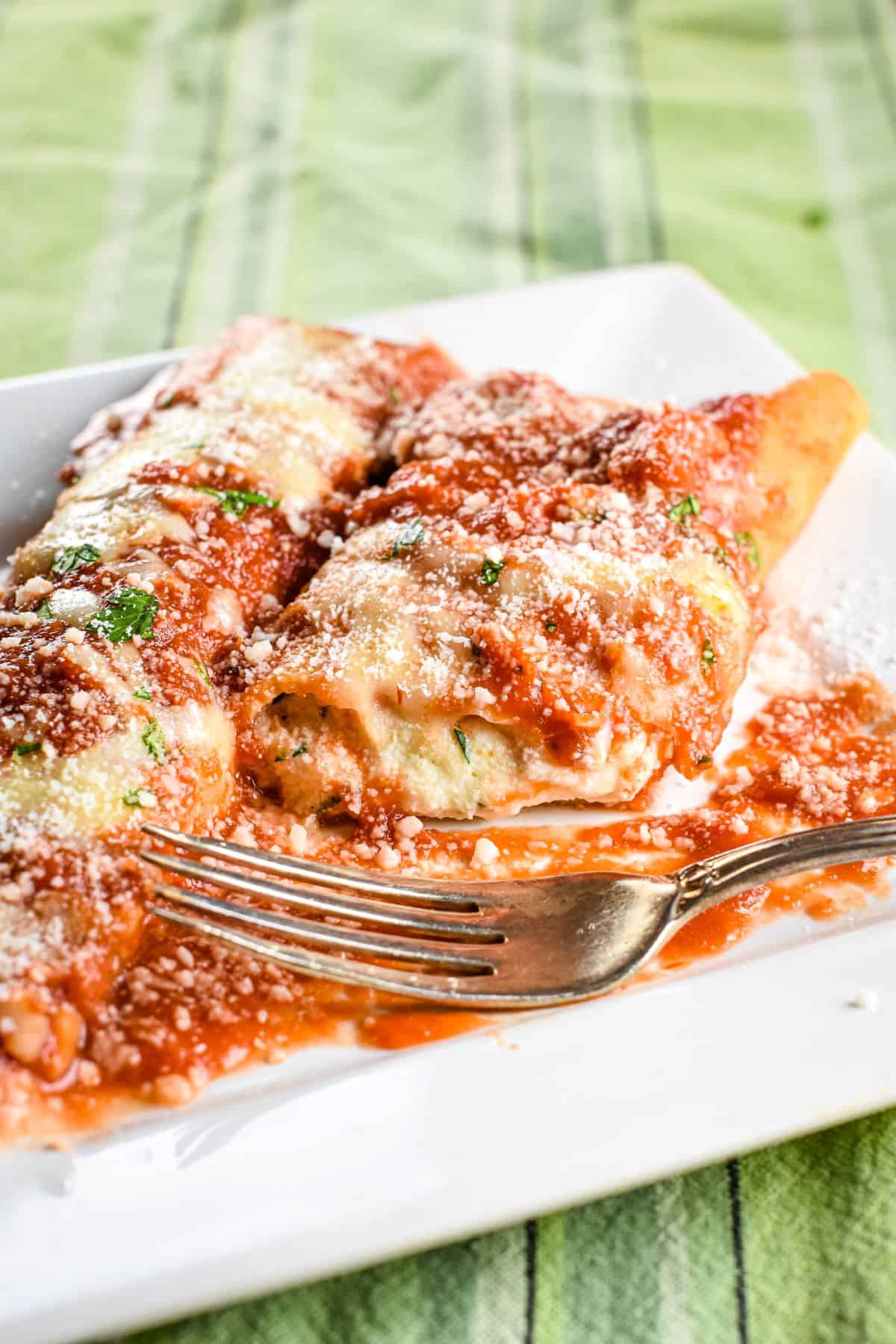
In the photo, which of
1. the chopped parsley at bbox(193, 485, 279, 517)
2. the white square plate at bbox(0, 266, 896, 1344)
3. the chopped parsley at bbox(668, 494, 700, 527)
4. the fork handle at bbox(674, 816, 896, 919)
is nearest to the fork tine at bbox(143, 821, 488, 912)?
the white square plate at bbox(0, 266, 896, 1344)

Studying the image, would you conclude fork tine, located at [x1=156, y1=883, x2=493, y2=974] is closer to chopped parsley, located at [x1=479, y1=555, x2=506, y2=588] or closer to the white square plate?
the white square plate

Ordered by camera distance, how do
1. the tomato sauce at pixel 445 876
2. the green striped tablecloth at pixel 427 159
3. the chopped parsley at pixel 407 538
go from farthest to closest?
the green striped tablecloth at pixel 427 159 → the chopped parsley at pixel 407 538 → the tomato sauce at pixel 445 876

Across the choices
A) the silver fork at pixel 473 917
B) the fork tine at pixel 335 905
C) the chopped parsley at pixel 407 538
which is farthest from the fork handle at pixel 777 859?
the chopped parsley at pixel 407 538

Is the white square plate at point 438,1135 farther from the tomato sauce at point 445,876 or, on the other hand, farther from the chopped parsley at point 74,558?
the chopped parsley at point 74,558

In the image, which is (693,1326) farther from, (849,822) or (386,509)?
(386,509)

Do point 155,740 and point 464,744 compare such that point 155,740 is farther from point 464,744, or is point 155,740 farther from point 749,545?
point 749,545

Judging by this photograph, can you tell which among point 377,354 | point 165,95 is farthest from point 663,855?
point 165,95

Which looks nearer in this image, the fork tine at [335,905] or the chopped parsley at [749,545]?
the fork tine at [335,905]

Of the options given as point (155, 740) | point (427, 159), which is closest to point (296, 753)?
point (155, 740)
